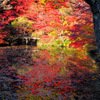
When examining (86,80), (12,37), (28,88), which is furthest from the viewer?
(12,37)

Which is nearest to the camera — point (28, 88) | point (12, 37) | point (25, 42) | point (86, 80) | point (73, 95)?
point (73, 95)

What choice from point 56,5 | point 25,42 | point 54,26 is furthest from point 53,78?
point 25,42

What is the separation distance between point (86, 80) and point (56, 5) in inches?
649

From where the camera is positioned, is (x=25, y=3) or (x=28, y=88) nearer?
(x=28, y=88)

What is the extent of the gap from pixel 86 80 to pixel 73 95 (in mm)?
1354

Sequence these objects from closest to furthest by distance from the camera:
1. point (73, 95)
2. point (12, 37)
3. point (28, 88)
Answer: point (73, 95) → point (28, 88) → point (12, 37)

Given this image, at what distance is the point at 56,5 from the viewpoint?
785 inches

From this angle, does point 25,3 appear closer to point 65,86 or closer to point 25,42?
point 25,42

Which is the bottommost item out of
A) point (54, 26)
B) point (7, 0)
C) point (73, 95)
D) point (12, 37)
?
point (73, 95)

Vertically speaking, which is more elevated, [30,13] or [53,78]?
[30,13]

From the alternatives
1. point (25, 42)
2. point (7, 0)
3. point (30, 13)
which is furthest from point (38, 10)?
point (25, 42)

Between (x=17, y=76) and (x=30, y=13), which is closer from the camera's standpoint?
(x=17, y=76)

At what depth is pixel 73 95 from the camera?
3.80 metres

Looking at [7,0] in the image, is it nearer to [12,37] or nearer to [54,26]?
[12,37]
